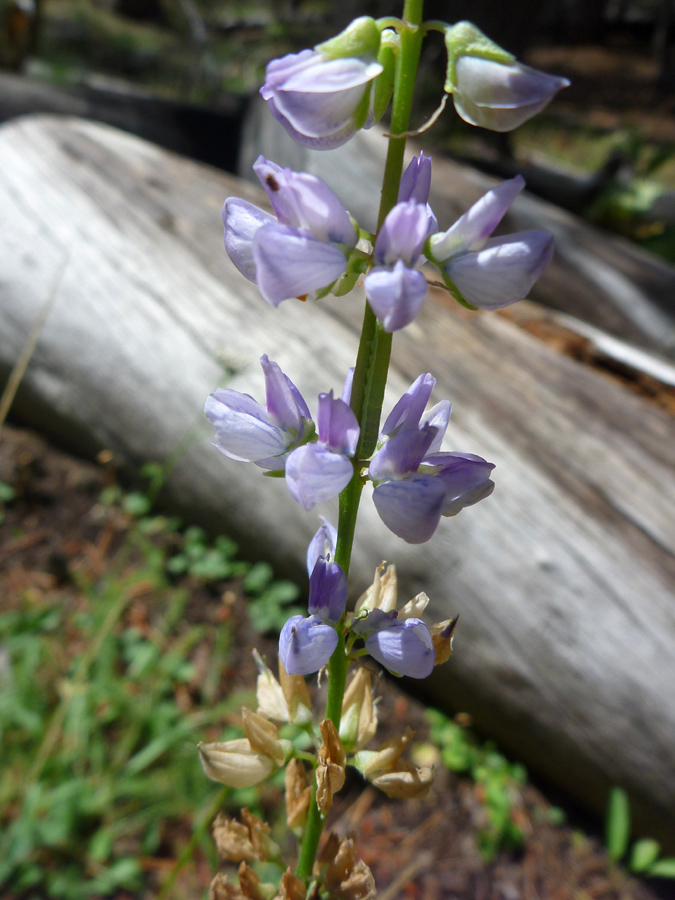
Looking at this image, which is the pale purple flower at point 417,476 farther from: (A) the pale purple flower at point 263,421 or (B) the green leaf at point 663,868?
(B) the green leaf at point 663,868

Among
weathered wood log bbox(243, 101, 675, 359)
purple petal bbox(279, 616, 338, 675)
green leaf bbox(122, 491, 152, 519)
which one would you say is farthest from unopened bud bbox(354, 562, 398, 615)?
weathered wood log bbox(243, 101, 675, 359)

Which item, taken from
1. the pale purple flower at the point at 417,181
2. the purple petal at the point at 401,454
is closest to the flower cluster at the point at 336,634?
the purple petal at the point at 401,454

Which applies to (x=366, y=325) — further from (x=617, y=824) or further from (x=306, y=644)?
(x=617, y=824)

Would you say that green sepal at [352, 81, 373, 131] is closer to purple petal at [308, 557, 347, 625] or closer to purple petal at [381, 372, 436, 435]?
purple petal at [381, 372, 436, 435]

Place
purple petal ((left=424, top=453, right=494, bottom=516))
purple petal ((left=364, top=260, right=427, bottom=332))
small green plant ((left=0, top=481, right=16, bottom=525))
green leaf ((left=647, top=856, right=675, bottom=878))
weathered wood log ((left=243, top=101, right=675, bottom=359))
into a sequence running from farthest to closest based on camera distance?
weathered wood log ((left=243, top=101, right=675, bottom=359))
small green plant ((left=0, top=481, right=16, bottom=525))
green leaf ((left=647, top=856, right=675, bottom=878))
purple petal ((left=424, top=453, right=494, bottom=516))
purple petal ((left=364, top=260, right=427, bottom=332))

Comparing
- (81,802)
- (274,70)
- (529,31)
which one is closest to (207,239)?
(81,802)

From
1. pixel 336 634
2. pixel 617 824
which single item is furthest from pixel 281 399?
pixel 617 824
